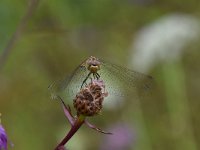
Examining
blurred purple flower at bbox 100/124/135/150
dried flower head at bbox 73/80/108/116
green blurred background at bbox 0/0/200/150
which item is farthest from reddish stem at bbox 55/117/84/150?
→ blurred purple flower at bbox 100/124/135/150

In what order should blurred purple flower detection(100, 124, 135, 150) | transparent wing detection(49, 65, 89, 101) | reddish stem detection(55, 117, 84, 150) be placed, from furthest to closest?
blurred purple flower detection(100, 124, 135, 150) → transparent wing detection(49, 65, 89, 101) → reddish stem detection(55, 117, 84, 150)

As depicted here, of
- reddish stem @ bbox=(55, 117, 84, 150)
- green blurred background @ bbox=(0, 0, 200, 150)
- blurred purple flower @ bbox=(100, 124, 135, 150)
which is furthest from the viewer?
blurred purple flower @ bbox=(100, 124, 135, 150)

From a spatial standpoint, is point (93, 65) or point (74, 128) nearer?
point (74, 128)

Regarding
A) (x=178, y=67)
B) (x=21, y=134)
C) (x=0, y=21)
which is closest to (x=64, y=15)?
(x=0, y=21)

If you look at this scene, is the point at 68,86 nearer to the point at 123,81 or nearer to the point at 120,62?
the point at 123,81

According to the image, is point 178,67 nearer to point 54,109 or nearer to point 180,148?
point 180,148

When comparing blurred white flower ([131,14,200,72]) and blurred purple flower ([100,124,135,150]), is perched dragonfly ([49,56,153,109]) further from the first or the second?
blurred purple flower ([100,124,135,150])

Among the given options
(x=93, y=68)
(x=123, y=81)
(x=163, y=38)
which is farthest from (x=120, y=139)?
(x=93, y=68)
